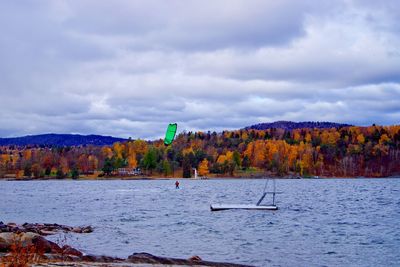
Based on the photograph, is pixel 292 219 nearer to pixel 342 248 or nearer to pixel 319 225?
pixel 319 225

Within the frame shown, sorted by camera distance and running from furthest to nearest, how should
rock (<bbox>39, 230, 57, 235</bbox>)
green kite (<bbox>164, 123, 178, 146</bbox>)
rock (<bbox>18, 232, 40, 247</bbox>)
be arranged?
rock (<bbox>39, 230, 57, 235</bbox>), rock (<bbox>18, 232, 40, 247</bbox>), green kite (<bbox>164, 123, 178, 146</bbox>)

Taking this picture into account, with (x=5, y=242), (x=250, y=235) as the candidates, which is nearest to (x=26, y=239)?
(x=5, y=242)

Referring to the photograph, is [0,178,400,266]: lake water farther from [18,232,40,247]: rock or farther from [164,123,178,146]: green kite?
[164,123,178,146]: green kite

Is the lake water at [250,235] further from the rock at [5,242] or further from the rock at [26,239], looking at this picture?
the rock at [5,242]

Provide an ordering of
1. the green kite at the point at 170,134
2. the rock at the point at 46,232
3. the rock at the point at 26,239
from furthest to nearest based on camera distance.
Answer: the rock at the point at 46,232
the rock at the point at 26,239
the green kite at the point at 170,134

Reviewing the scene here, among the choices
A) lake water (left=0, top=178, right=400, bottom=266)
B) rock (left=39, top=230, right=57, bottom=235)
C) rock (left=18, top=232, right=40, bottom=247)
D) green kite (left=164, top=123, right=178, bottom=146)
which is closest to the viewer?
green kite (left=164, top=123, right=178, bottom=146)

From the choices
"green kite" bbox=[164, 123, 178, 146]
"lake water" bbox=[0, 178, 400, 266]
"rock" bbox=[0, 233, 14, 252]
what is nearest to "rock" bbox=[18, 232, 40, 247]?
"rock" bbox=[0, 233, 14, 252]

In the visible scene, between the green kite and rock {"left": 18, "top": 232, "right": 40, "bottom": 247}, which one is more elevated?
the green kite

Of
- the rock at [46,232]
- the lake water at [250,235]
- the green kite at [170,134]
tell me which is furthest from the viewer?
the rock at [46,232]

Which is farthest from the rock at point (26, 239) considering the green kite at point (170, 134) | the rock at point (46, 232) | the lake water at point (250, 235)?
the green kite at point (170, 134)

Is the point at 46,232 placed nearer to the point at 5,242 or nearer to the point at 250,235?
the point at 5,242

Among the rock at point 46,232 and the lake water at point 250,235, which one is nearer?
the lake water at point 250,235

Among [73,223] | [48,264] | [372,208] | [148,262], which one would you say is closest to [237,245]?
[148,262]

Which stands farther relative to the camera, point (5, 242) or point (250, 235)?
point (250, 235)
